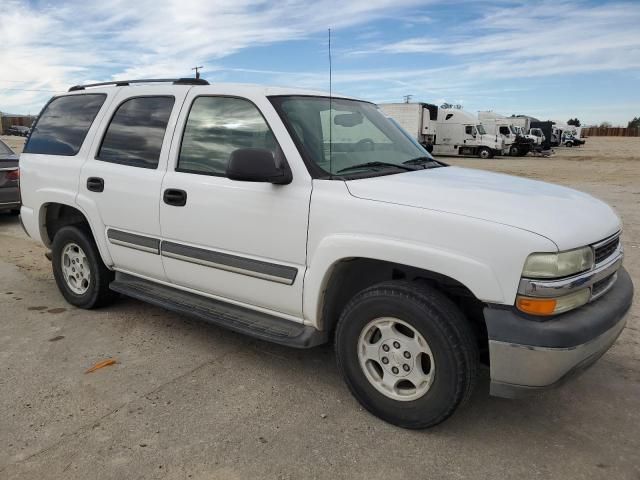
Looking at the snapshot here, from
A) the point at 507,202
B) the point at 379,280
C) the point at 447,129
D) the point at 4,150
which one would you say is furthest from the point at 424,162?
the point at 447,129

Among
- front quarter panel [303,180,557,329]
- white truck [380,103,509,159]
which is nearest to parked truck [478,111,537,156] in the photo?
white truck [380,103,509,159]

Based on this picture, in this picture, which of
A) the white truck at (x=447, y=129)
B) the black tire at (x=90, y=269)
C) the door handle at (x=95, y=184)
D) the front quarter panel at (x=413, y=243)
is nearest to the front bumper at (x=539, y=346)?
the front quarter panel at (x=413, y=243)

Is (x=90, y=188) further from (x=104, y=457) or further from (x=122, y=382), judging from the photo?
(x=104, y=457)

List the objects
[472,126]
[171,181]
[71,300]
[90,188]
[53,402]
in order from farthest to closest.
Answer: [472,126], [71,300], [90,188], [171,181], [53,402]

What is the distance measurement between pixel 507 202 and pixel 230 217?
168 cm

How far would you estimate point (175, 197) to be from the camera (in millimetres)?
3742

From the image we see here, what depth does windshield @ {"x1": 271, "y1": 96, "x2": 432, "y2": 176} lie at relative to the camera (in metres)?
3.36

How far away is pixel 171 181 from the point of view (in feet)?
12.5

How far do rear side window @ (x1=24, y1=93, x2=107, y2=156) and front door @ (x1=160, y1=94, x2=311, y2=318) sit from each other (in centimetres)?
123

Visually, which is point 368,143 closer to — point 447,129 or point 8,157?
point 8,157

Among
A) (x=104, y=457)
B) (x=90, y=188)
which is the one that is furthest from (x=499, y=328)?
(x=90, y=188)

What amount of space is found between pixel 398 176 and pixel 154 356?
217 cm

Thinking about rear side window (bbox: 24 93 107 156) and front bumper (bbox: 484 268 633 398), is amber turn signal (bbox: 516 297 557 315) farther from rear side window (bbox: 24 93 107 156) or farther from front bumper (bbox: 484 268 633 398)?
rear side window (bbox: 24 93 107 156)

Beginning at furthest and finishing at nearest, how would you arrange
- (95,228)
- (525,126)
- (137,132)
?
→ (525,126) → (95,228) → (137,132)
